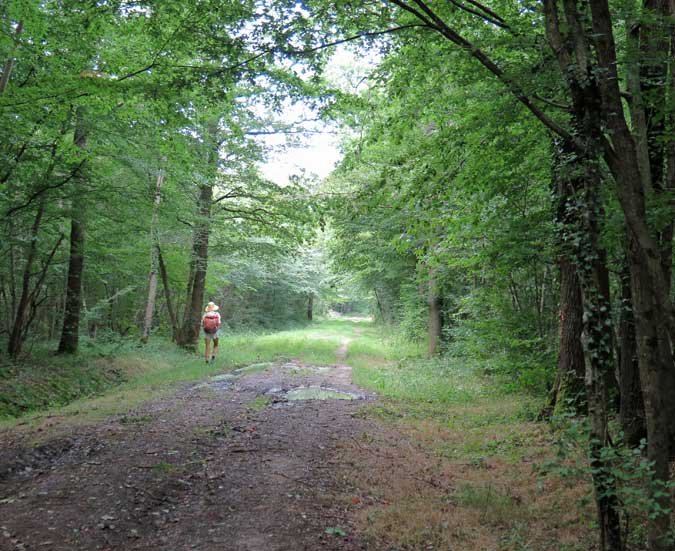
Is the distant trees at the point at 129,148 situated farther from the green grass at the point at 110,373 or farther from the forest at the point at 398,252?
the green grass at the point at 110,373

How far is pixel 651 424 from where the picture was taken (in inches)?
150

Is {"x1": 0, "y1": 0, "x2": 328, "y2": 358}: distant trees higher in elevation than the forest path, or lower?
higher

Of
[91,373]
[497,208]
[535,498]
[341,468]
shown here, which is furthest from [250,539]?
[91,373]

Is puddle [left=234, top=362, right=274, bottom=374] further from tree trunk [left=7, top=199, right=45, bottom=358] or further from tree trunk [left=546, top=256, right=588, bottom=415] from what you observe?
tree trunk [left=546, top=256, right=588, bottom=415]

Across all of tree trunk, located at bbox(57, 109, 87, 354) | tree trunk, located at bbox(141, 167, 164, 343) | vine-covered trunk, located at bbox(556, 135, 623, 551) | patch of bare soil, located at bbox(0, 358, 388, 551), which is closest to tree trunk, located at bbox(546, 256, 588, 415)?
patch of bare soil, located at bbox(0, 358, 388, 551)

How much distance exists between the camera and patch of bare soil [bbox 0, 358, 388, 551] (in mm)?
4402

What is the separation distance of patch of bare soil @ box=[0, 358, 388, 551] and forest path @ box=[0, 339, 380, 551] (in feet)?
0.04

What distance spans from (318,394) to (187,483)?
5.54m

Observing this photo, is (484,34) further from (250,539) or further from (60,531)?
(60,531)

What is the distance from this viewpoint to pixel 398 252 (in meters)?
9.66

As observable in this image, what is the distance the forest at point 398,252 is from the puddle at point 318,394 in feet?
0.37

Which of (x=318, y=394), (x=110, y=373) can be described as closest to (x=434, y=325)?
(x=318, y=394)

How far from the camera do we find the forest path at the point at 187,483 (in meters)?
4.41

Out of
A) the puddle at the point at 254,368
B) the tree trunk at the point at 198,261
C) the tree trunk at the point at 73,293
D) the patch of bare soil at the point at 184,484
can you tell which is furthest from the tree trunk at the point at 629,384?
the tree trunk at the point at 73,293
